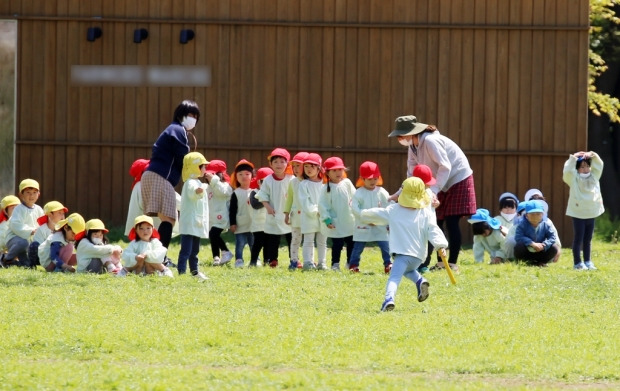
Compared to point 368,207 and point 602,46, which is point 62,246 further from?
point 602,46

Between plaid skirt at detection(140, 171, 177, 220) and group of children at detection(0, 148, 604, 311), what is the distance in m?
0.14

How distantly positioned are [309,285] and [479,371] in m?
4.24

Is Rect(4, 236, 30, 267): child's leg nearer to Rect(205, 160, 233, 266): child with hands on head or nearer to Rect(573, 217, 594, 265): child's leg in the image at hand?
Rect(205, 160, 233, 266): child with hands on head

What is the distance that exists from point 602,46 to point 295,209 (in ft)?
48.3

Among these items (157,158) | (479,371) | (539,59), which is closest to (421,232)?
(479,371)

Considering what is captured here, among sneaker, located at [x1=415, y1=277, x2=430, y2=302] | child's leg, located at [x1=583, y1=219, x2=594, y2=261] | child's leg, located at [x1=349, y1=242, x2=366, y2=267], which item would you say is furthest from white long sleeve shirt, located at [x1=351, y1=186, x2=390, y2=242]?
sneaker, located at [x1=415, y1=277, x2=430, y2=302]

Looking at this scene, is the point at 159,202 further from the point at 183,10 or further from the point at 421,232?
the point at 183,10

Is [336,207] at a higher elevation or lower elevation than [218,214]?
higher

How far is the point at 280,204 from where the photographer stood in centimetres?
1504

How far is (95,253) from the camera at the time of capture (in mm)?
13758

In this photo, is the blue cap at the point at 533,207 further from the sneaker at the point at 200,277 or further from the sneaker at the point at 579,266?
the sneaker at the point at 200,277

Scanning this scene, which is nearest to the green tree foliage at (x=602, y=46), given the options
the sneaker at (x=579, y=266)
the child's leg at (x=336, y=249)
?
the sneaker at (x=579, y=266)

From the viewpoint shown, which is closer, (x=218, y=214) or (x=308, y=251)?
(x=308, y=251)

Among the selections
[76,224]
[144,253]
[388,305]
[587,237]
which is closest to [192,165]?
[144,253]
